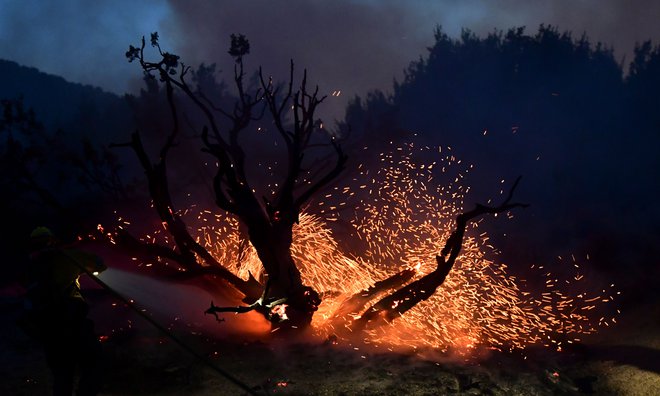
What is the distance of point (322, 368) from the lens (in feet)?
23.9

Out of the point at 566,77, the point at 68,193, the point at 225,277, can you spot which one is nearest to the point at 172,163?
the point at 68,193

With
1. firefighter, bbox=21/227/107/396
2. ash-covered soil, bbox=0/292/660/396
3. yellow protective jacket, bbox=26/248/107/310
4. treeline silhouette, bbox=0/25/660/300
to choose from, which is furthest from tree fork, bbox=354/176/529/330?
treeline silhouette, bbox=0/25/660/300

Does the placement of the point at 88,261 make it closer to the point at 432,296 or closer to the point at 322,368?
the point at 322,368

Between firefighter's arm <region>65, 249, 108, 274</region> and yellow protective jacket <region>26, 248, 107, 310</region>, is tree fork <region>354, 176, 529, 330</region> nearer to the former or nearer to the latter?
firefighter's arm <region>65, 249, 108, 274</region>

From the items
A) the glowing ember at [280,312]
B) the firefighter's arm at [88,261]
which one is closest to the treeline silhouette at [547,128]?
the glowing ember at [280,312]

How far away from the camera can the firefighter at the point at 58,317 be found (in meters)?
5.02

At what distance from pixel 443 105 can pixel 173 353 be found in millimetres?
25734

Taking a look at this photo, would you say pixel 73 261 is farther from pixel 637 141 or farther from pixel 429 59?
pixel 429 59

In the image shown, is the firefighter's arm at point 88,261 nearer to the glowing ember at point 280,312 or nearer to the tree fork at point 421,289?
the glowing ember at point 280,312

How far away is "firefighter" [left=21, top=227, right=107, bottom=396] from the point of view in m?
5.02

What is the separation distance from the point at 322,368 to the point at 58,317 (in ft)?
13.0

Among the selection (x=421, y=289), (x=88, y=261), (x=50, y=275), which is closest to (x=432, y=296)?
(x=421, y=289)

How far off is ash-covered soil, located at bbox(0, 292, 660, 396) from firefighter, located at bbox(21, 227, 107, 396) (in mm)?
749

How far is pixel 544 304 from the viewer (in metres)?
13.0
